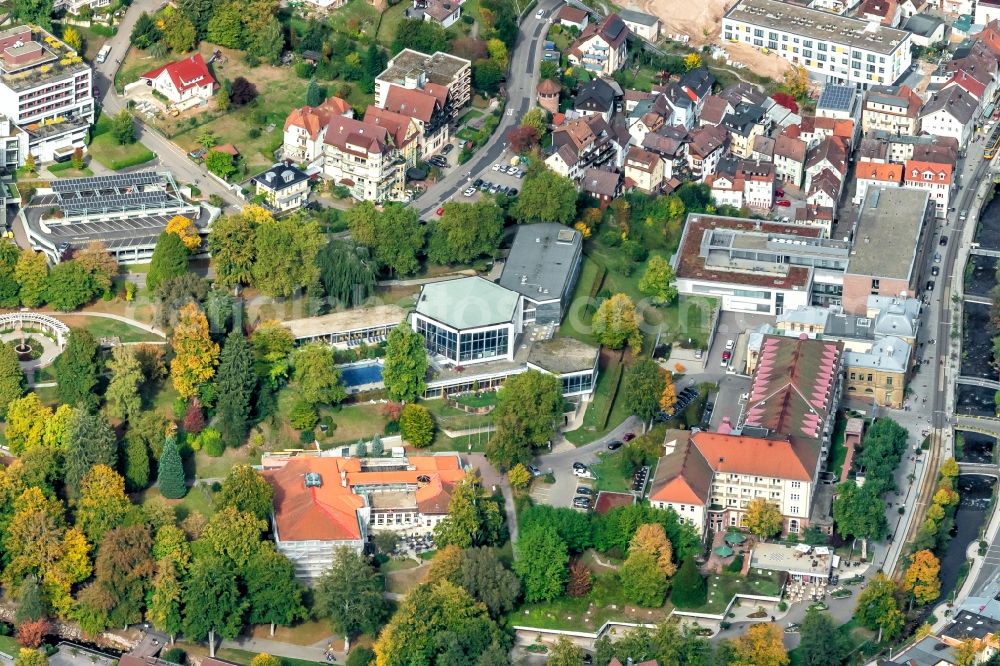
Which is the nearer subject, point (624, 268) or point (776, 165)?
point (624, 268)

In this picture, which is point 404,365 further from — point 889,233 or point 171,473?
point 889,233

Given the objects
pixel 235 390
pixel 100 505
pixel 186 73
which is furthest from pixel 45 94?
pixel 100 505

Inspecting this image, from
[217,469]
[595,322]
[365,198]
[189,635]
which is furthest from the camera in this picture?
[365,198]

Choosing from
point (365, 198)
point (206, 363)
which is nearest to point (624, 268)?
point (365, 198)

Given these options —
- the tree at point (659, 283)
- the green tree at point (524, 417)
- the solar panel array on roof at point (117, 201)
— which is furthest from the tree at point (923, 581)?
the solar panel array on roof at point (117, 201)

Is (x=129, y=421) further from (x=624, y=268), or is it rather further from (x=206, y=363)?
(x=624, y=268)

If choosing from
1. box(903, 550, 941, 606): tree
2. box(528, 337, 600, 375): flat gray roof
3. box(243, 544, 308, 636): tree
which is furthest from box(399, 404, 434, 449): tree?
box(903, 550, 941, 606): tree

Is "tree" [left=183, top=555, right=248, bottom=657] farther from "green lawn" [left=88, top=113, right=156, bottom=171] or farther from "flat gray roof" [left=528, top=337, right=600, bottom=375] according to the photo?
"green lawn" [left=88, top=113, right=156, bottom=171]

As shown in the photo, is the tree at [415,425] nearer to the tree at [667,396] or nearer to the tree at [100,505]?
the tree at [667,396]
